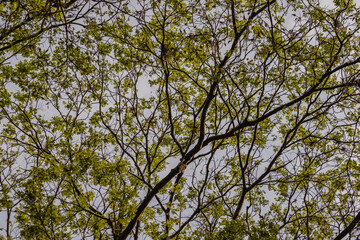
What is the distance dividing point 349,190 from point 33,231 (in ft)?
28.0

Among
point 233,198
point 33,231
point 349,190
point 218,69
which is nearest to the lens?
point 218,69

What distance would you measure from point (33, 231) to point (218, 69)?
6113 millimetres

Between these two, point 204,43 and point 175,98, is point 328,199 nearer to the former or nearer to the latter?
point 175,98

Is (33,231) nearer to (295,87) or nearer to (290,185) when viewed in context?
(290,185)

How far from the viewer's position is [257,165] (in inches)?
352

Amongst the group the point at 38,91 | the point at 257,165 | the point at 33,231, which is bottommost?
the point at 33,231

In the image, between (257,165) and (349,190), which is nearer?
(349,190)

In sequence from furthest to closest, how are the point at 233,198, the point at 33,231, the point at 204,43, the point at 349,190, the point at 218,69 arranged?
the point at 233,198
the point at 349,190
the point at 33,231
the point at 204,43
the point at 218,69

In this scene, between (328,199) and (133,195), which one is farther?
(328,199)

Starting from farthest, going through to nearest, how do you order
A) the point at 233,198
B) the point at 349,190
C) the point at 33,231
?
the point at 233,198 < the point at 349,190 < the point at 33,231

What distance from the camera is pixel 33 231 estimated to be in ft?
23.1

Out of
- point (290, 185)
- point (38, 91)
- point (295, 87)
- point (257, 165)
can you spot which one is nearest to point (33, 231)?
point (38, 91)

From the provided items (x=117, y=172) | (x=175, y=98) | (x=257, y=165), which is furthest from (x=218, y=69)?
(x=257, y=165)

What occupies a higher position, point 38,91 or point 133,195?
point 38,91
